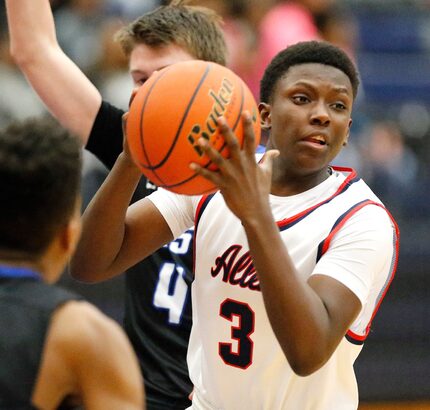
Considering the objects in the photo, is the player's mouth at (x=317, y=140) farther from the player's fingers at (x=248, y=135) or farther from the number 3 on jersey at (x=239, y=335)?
the number 3 on jersey at (x=239, y=335)

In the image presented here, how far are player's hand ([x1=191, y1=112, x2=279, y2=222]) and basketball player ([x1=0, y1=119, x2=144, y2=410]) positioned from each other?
20.2 inches

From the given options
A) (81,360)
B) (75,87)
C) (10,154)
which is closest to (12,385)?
(81,360)

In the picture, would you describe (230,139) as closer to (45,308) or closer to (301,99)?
(301,99)

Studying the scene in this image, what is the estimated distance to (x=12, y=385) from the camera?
2.60 metres

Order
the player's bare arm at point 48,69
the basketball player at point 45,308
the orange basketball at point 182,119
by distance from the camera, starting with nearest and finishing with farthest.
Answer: the basketball player at point 45,308 < the orange basketball at point 182,119 < the player's bare arm at point 48,69

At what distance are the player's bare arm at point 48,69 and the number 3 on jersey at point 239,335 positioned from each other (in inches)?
51.3

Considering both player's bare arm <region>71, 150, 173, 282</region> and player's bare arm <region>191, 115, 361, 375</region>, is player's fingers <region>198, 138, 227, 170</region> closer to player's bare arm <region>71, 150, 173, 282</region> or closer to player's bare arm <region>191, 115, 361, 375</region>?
player's bare arm <region>191, 115, 361, 375</region>

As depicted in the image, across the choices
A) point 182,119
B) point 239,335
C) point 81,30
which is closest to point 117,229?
point 239,335

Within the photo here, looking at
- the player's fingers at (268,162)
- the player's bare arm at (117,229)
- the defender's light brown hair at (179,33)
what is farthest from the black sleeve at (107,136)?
the player's fingers at (268,162)

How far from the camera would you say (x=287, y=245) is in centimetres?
363

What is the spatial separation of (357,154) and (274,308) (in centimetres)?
633

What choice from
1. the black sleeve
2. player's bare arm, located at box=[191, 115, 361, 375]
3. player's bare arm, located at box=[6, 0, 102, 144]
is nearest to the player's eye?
player's bare arm, located at box=[191, 115, 361, 375]

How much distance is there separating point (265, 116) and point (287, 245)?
21.1 inches

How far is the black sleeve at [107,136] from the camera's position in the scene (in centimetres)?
457
